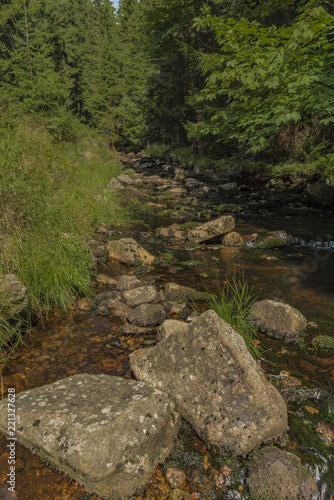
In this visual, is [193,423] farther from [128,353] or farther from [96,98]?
[96,98]

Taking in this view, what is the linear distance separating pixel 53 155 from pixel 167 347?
4.72 m

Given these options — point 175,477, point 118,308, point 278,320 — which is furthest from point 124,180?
point 175,477

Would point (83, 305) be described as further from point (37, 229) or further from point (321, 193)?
point (321, 193)

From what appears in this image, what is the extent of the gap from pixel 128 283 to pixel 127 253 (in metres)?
1.42

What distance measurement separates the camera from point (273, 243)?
8.21 meters

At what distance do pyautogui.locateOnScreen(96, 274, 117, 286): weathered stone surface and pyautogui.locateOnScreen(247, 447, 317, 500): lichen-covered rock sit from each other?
3969mm

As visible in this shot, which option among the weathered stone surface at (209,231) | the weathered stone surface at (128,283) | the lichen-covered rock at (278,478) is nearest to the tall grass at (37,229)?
the weathered stone surface at (128,283)

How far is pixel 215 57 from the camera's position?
225 inches

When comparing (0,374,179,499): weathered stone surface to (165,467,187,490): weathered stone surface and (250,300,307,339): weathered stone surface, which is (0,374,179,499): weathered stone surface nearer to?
(165,467,187,490): weathered stone surface

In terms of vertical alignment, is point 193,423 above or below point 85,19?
below

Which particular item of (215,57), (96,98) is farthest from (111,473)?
(96,98)

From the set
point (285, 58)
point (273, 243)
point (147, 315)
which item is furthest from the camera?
point (273, 243)

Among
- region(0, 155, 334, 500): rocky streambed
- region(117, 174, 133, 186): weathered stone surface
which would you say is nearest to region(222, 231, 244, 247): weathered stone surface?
region(0, 155, 334, 500): rocky streambed

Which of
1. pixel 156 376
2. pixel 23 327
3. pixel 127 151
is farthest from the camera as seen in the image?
pixel 127 151
